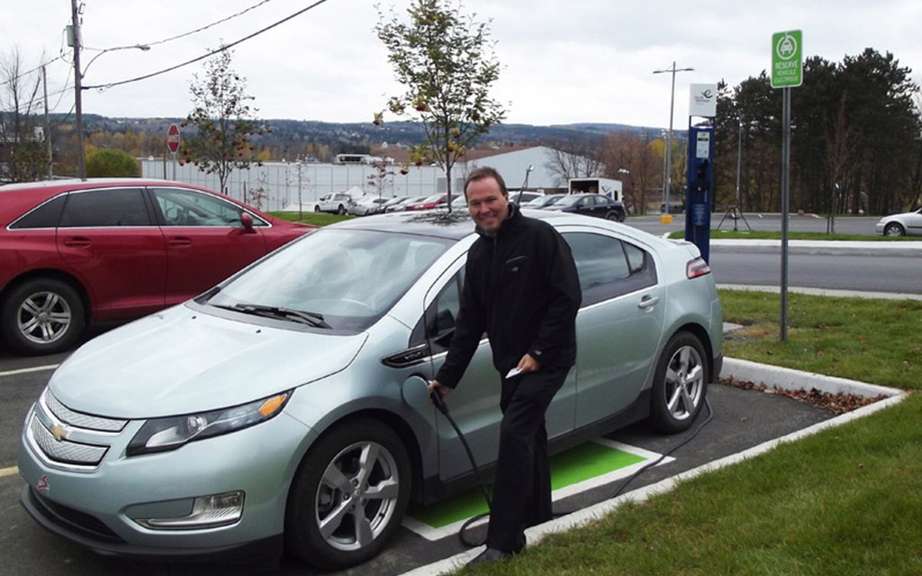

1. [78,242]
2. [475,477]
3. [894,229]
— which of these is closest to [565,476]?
[475,477]

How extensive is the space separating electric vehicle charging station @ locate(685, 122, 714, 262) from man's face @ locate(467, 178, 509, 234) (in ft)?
21.1

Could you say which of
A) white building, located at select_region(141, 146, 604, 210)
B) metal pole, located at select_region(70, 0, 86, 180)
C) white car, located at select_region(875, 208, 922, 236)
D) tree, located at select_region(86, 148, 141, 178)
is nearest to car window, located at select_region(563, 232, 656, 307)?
metal pole, located at select_region(70, 0, 86, 180)

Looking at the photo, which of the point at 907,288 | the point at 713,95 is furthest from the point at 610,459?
the point at 907,288

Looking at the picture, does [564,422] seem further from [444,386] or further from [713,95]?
[713,95]

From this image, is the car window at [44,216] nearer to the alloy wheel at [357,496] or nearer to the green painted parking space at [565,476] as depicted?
the green painted parking space at [565,476]

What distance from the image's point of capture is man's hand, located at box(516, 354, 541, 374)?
139 inches

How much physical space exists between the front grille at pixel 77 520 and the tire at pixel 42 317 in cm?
488

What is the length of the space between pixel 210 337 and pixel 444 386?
1.20 metres

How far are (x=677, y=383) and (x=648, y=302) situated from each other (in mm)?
685

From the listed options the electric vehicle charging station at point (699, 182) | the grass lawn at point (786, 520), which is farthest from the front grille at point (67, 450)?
the electric vehicle charging station at point (699, 182)

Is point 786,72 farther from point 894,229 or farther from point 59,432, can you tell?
point 894,229

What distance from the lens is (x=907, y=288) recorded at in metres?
12.9

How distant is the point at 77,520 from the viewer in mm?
3438

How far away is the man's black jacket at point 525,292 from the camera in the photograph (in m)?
3.53
